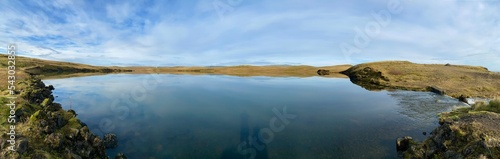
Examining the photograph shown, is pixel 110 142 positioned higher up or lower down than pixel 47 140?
lower down

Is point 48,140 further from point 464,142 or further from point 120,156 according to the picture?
point 464,142

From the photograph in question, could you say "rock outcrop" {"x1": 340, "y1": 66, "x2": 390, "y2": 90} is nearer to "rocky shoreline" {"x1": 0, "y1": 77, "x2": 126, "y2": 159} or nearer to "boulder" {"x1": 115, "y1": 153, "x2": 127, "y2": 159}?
"boulder" {"x1": 115, "y1": 153, "x2": 127, "y2": 159}

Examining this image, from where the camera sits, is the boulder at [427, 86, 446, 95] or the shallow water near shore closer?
the shallow water near shore

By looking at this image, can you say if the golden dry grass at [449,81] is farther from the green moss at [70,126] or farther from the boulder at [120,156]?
the green moss at [70,126]

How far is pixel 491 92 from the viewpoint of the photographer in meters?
67.9

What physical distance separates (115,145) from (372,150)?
27.8 m

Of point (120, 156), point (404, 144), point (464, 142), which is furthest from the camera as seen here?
point (404, 144)

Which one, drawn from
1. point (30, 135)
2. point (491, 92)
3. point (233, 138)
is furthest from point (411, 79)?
point (30, 135)

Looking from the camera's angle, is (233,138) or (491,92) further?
(491,92)

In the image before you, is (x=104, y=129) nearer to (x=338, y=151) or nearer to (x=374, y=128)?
(x=338, y=151)

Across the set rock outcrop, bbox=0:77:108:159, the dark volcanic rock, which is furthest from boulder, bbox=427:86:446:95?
rock outcrop, bbox=0:77:108:159

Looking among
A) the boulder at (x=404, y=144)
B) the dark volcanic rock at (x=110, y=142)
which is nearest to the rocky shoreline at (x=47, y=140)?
the dark volcanic rock at (x=110, y=142)

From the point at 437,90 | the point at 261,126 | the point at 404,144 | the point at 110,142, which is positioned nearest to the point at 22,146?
the point at 110,142

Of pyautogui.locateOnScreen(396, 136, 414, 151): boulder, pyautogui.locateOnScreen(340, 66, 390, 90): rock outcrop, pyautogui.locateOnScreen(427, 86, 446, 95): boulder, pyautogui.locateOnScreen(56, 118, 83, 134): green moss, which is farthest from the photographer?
pyautogui.locateOnScreen(340, 66, 390, 90): rock outcrop
